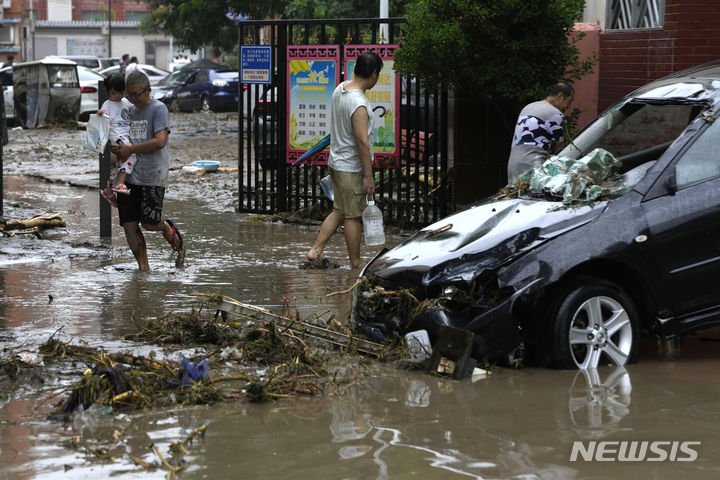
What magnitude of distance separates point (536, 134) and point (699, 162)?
272cm

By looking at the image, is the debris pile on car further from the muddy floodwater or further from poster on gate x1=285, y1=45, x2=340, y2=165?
poster on gate x1=285, y1=45, x2=340, y2=165

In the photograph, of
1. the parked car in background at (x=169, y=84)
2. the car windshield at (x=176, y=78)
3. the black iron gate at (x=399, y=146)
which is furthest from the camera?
the car windshield at (x=176, y=78)

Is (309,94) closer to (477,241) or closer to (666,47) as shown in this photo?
(666,47)

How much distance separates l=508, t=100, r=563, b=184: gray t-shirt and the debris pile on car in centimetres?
189

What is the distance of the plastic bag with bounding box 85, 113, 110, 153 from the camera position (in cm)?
941

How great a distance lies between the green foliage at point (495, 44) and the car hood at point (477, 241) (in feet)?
12.2

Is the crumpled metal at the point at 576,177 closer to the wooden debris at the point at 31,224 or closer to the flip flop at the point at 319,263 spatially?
the flip flop at the point at 319,263

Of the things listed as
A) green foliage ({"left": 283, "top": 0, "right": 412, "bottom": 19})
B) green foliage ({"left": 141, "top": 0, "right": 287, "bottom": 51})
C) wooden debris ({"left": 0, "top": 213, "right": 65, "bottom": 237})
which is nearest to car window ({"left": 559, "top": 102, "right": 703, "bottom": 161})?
wooden debris ({"left": 0, "top": 213, "right": 65, "bottom": 237})

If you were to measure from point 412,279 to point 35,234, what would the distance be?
621 centimetres

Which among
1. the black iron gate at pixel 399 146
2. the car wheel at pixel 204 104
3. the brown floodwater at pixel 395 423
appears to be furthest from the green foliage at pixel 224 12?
the brown floodwater at pixel 395 423

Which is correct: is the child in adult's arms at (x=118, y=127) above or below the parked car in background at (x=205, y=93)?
below

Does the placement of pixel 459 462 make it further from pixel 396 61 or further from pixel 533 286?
pixel 396 61

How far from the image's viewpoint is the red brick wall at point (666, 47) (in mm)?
10453

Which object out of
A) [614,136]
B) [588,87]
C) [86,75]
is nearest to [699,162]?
[614,136]
